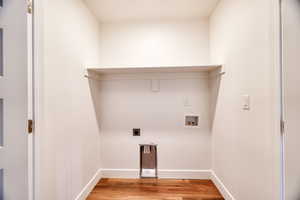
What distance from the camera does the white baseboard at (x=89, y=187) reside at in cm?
188

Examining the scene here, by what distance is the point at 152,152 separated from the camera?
252cm

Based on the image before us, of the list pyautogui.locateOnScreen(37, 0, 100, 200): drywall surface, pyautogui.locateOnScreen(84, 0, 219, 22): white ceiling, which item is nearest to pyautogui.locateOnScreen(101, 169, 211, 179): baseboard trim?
pyautogui.locateOnScreen(37, 0, 100, 200): drywall surface

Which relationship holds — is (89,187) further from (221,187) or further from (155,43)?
(155,43)

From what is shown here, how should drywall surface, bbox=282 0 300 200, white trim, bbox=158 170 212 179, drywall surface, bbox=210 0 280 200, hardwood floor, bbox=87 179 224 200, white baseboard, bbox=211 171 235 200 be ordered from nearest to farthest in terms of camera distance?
drywall surface, bbox=282 0 300 200
drywall surface, bbox=210 0 280 200
white baseboard, bbox=211 171 235 200
hardwood floor, bbox=87 179 224 200
white trim, bbox=158 170 212 179

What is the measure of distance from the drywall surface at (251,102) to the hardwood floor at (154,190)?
29 cm

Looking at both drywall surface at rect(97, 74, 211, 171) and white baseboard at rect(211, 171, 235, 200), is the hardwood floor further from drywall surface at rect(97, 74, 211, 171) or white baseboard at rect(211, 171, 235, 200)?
drywall surface at rect(97, 74, 211, 171)

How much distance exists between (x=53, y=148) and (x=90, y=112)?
818 mm

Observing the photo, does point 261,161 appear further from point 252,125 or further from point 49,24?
point 49,24

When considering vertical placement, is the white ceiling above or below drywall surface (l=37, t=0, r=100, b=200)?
above

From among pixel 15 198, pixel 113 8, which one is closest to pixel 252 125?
pixel 15 198

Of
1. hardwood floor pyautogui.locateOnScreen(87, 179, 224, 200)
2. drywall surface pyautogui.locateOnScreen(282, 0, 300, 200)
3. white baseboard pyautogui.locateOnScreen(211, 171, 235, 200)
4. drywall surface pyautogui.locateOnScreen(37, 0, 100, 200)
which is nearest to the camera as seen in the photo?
drywall surface pyautogui.locateOnScreen(282, 0, 300, 200)

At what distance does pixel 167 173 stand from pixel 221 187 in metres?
0.74

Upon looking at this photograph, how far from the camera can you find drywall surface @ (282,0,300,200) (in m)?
1.01

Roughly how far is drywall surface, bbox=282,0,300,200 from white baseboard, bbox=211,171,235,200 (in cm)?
87
